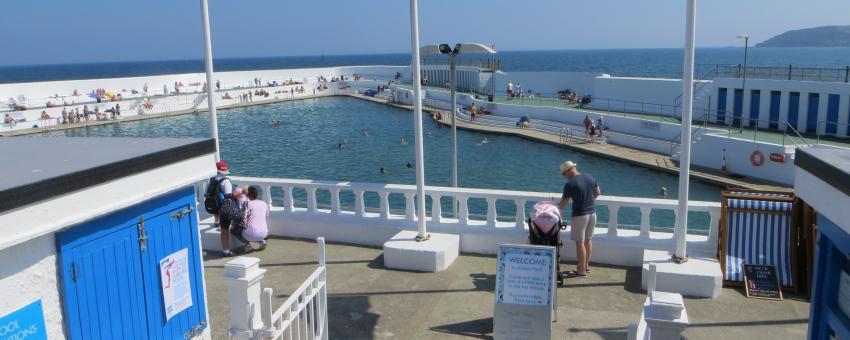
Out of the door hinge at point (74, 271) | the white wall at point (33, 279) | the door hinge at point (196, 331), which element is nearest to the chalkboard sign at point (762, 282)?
the door hinge at point (196, 331)

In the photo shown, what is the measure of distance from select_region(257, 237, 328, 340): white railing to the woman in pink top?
10.9 feet

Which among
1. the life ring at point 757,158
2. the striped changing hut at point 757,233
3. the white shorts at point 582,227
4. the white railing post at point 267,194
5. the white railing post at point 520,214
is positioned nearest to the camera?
the striped changing hut at point 757,233

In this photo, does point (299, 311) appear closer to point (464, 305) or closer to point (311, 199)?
point (464, 305)

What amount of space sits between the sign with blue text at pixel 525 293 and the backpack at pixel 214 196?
17.3ft

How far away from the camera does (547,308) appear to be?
6910 mm

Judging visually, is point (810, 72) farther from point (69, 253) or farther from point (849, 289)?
point (69, 253)

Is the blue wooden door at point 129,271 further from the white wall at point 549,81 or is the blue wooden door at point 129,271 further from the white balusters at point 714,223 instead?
the white wall at point 549,81

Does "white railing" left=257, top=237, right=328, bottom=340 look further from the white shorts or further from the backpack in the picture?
the backpack

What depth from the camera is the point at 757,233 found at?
28.7 feet

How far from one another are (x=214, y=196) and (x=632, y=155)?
1122 inches

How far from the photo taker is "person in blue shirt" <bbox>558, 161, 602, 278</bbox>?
8.61 m

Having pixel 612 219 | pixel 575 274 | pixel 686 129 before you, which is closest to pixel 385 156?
pixel 612 219

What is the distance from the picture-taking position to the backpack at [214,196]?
10.5 m

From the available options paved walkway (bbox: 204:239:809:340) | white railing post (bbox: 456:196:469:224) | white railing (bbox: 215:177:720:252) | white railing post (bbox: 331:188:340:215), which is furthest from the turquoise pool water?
paved walkway (bbox: 204:239:809:340)
